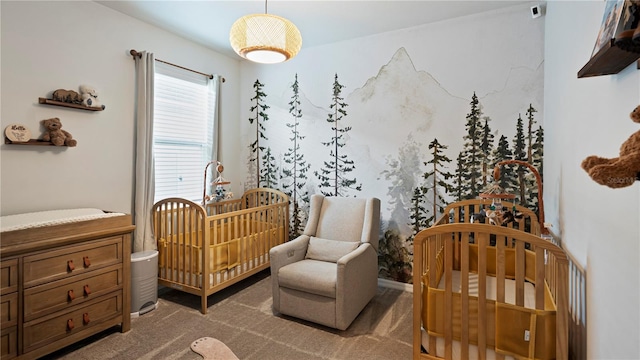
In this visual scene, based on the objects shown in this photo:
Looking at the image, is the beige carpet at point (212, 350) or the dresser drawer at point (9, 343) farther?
the dresser drawer at point (9, 343)

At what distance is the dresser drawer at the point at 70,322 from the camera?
6.16 ft

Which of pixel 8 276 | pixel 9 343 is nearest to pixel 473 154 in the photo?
pixel 8 276

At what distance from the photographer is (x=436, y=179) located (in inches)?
119

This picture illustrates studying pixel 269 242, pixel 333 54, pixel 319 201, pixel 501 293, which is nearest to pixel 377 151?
pixel 319 201

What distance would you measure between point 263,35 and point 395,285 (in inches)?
104

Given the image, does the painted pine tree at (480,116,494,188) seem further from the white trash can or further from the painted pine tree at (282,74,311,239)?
the white trash can

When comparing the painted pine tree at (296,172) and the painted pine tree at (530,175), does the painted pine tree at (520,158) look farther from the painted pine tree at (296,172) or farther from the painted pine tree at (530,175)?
the painted pine tree at (296,172)

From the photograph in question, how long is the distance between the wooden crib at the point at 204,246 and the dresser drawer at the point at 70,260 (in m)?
0.57

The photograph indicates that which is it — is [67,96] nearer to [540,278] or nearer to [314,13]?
[314,13]

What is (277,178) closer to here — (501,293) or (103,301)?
(103,301)

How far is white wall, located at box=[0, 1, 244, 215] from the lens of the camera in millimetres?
2199

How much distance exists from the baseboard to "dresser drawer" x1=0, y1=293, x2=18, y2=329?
113 inches

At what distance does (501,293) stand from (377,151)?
199cm

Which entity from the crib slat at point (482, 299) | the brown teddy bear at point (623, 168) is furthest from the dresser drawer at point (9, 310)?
the brown teddy bear at point (623, 168)
